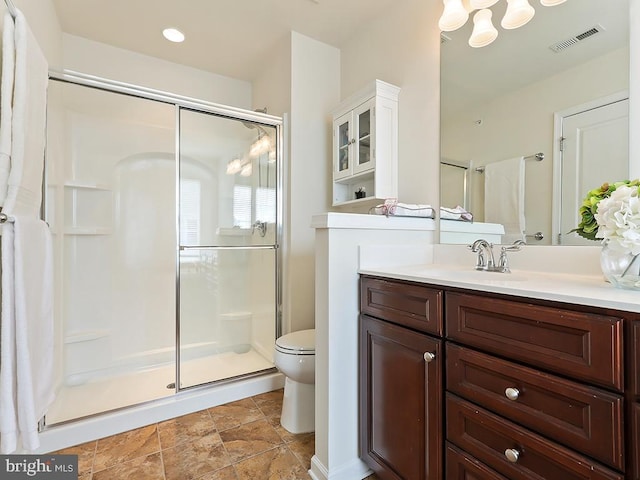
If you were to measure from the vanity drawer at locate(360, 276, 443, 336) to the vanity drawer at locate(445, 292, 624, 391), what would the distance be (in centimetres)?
7

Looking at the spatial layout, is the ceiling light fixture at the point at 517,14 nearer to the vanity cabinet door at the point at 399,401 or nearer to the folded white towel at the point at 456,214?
the folded white towel at the point at 456,214

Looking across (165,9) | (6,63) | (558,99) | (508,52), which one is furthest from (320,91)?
(6,63)

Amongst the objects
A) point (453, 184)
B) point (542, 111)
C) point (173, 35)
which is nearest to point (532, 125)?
point (542, 111)

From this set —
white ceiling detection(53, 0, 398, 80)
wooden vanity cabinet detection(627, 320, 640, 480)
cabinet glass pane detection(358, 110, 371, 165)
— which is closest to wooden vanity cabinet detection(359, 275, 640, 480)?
wooden vanity cabinet detection(627, 320, 640, 480)

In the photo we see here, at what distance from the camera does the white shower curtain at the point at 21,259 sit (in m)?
1.01

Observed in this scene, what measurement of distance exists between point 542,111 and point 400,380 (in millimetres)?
1248

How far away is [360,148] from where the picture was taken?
202 centimetres

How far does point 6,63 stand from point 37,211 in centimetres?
56

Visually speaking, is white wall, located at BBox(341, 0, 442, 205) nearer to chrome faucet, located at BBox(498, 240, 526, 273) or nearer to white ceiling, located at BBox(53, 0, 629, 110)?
white ceiling, located at BBox(53, 0, 629, 110)

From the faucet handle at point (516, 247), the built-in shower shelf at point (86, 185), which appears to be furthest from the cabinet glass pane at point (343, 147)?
the built-in shower shelf at point (86, 185)

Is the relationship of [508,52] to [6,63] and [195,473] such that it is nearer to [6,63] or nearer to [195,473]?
[6,63]

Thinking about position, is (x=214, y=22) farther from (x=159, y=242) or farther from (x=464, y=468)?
(x=464, y=468)

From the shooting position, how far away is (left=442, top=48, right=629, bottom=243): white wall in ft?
3.67

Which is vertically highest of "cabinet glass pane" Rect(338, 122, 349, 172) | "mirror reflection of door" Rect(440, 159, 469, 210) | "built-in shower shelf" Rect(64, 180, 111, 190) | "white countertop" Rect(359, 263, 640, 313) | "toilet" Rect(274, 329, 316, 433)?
"cabinet glass pane" Rect(338, 122, 349, 172)
